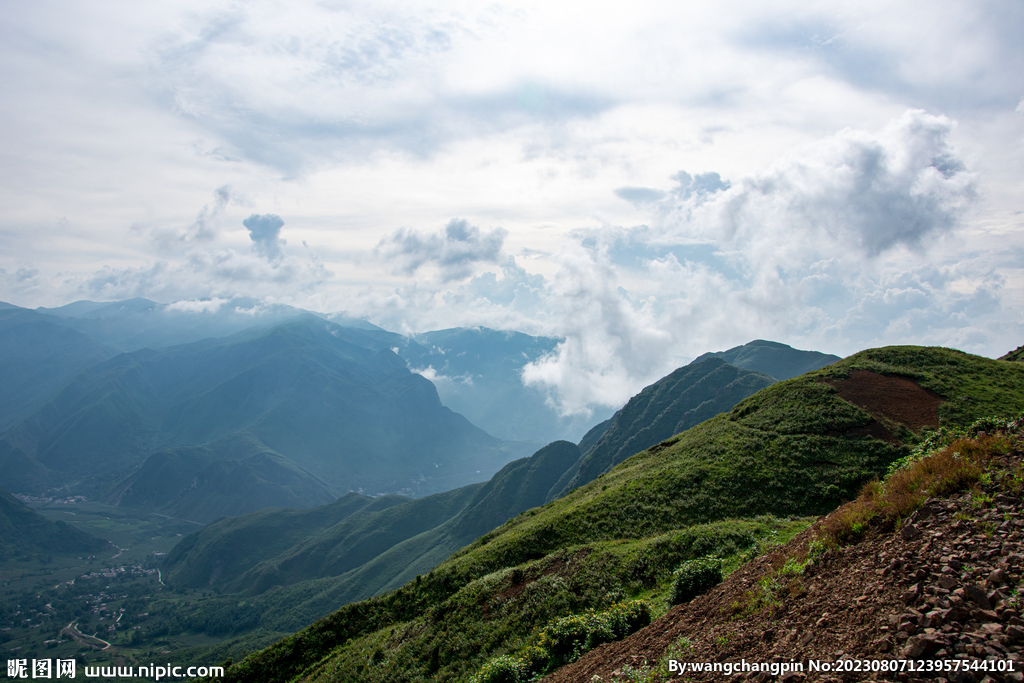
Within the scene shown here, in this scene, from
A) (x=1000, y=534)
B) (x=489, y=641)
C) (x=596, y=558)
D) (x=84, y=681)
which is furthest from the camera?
(x=84, y=681)

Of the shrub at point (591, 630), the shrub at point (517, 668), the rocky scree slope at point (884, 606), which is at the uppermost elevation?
the rocky scree slope at point (884, 606)

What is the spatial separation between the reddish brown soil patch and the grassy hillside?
0.16 m

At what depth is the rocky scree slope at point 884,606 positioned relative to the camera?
299 inches

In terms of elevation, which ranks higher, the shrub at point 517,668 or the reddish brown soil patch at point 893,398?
the reddish brown soil patch at point 893,398

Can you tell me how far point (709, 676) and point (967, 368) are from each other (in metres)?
51.4

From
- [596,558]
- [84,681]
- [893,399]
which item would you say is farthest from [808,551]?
[84,681]

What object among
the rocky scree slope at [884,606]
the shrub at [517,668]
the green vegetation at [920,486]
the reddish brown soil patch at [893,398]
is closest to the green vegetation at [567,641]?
the shrub at [517,668]

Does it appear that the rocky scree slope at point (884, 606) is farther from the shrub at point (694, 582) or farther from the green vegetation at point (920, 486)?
the shrub at point (694, 582)

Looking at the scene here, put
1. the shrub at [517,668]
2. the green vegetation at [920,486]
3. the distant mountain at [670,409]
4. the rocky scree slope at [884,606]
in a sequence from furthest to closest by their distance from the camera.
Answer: the distant mountain at [670,409]
the shrub at [517,668]
the green vegetation at [920,486]
the rocky scree slope at [884,606]

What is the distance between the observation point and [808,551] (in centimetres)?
1311

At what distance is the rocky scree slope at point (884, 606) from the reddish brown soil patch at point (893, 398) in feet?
90.7

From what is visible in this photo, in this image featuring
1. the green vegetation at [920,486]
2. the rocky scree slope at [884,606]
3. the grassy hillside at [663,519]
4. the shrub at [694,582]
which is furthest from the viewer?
the grassy hillside at [663,519]

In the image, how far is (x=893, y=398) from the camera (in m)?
38.9

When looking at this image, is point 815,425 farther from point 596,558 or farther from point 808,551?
point 808,551
